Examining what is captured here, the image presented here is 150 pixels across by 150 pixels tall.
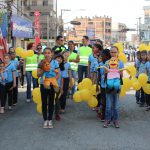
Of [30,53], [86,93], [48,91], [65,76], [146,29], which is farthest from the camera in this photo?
[146,29]

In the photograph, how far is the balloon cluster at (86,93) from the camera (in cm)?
937

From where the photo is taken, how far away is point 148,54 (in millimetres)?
10812

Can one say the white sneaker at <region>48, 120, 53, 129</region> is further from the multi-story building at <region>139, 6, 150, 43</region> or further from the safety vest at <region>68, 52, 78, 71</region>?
the multi-story building at <region>139, 6, 150, 43</region>

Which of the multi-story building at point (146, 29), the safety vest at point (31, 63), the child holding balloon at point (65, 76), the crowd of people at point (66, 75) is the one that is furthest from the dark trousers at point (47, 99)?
the multi-story building at point (146, 29)

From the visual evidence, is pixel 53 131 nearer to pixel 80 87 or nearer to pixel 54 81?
pixel 54 81

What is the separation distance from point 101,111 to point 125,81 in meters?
0.95

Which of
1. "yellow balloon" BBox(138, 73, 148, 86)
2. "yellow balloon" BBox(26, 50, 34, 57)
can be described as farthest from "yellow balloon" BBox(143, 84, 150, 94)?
"yellow balloon" BBox(26, 50, 34, 57)

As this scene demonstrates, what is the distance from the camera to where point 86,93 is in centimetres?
934

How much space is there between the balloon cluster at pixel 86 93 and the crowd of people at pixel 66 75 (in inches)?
7.0

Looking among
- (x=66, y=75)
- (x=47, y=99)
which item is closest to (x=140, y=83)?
(x=66, y=75)

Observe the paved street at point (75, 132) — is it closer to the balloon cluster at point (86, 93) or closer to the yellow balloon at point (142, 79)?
the balloon cluster at point (86, 93)

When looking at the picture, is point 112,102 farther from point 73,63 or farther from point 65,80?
point 73,63

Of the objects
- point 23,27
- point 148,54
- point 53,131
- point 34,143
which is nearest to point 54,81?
point 53,131

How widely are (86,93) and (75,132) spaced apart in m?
1.62
